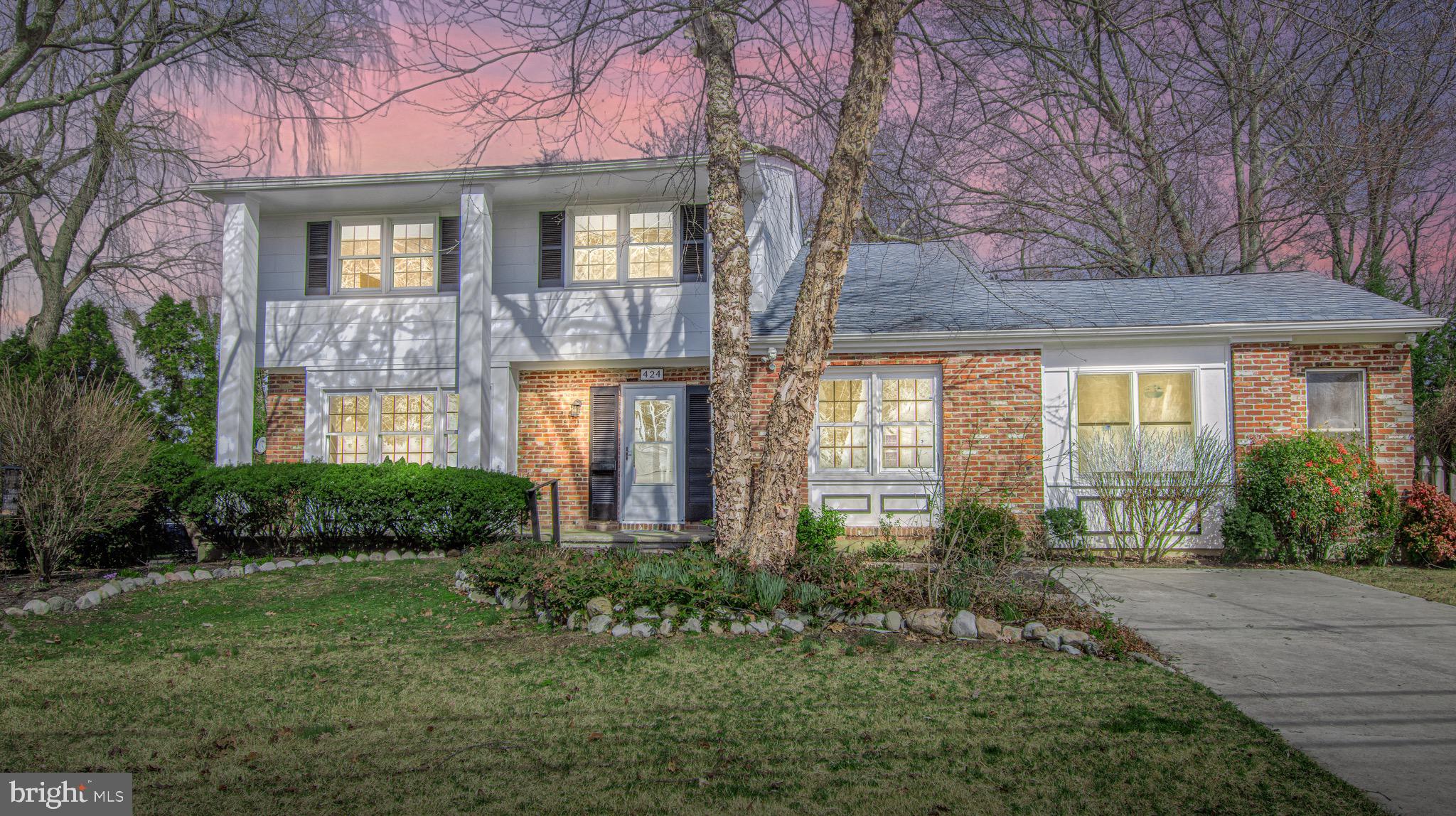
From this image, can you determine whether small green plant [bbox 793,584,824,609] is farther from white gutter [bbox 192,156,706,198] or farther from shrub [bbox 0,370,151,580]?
white gutter [bbox 192,156,706,198]

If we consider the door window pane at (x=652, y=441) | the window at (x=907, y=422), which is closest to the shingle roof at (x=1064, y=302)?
the window at (x=907, y=422)

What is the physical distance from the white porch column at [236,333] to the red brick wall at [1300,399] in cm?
1396

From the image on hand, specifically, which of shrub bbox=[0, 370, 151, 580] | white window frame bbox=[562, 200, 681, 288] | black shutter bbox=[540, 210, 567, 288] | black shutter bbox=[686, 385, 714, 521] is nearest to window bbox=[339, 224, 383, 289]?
black shutter bbox=[540, 210, 567, 288]

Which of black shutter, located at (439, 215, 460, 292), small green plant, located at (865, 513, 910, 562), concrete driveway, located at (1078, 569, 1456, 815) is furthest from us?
black shutter, located at (439, 215, 460, 292)

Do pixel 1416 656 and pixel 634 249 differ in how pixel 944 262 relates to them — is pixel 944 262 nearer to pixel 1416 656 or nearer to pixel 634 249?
pixel 634 249

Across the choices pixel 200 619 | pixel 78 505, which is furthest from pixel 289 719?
pixel 78 505

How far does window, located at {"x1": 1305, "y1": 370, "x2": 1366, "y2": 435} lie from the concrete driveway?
2824mm

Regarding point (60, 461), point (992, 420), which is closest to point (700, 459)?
point (992, 420)

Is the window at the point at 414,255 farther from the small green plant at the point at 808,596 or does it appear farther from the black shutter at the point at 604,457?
the small green plant at the point at 808,596

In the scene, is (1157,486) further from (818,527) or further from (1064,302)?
(818,527)

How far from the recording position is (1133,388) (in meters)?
11.7

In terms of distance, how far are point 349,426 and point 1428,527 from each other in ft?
48.8

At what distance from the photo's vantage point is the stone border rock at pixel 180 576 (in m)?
7.42

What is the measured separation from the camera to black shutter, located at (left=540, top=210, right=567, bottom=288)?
14.0 m
